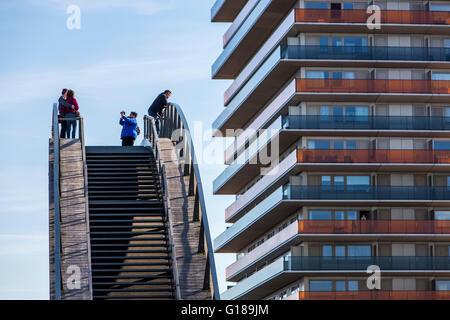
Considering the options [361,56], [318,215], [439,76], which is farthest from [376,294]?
[361,56]

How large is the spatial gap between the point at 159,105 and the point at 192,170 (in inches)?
465

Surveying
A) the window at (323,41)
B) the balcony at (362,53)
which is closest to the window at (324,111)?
the balcony at (362,53)

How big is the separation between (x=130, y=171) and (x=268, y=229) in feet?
124

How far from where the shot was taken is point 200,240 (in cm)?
3150

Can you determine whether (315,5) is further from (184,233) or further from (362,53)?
(184,233)

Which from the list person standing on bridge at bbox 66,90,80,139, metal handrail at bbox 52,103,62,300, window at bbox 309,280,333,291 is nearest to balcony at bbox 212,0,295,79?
window at bbox 309,280,333,291

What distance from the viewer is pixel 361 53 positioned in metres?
68.7

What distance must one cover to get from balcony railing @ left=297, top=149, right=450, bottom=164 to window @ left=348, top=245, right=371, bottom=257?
5210mm

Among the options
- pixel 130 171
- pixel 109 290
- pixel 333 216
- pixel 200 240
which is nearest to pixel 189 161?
pixel 130 171

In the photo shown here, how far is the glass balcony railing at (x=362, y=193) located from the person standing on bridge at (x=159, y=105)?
20.3 meters

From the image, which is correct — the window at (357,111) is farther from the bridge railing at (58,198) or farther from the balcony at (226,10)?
the bridge railing at (58,198)
